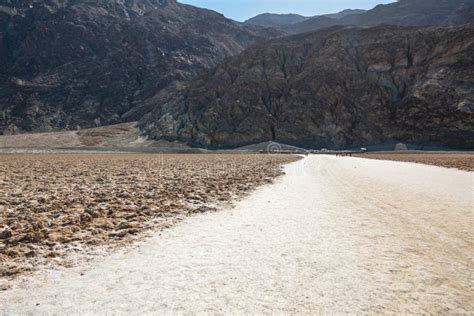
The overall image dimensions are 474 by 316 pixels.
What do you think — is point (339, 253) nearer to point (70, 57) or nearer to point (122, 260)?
point (122, 260)

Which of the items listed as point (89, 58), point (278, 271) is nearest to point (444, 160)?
point (278, 271)

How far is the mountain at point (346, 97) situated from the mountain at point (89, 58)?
41.3 meters

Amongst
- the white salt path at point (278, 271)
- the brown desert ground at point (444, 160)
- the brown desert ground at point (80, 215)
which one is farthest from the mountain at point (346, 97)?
the white salt path at point (278, 271)

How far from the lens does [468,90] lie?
87500 millimetres

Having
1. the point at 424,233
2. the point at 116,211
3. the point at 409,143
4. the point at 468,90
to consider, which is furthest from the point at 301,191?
the point at 468,90

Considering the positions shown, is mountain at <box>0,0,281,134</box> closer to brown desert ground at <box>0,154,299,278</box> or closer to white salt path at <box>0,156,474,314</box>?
brown desert ground at <box>0,154,299,278</box>

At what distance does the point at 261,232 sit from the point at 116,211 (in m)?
3.98


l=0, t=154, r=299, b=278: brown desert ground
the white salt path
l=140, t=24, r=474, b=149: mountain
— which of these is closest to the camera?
the white salt path

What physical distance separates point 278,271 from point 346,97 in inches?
4027

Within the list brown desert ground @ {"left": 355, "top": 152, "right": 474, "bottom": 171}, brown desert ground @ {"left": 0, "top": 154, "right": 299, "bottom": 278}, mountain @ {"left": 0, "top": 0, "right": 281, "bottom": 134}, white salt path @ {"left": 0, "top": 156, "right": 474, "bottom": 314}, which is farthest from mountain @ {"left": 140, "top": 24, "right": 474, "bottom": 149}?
white salt path @ {"left": 0, "top": 156, "right": 474, "bottom": 314}

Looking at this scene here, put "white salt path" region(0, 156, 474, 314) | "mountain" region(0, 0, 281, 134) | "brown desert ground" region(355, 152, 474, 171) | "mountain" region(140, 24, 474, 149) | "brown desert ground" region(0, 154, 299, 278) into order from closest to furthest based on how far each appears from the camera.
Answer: "white salt path" region(0, 156, 474, 314)
"brown desert ground" region(0, 154, 299, 278)
"brown desert ground" region(355, 152, 474, 171)
"mountain" region(140, 24, 474, 149)
"mountain" region(0, 0, 281, 134)

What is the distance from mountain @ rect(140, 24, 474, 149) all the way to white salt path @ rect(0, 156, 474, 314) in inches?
3523

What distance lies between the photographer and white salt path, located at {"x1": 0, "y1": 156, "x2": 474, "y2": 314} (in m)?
4.20

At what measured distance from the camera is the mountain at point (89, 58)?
139 m
